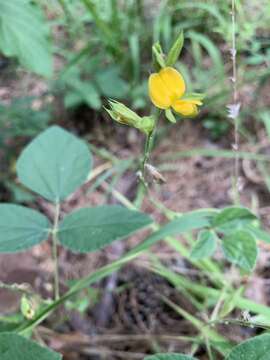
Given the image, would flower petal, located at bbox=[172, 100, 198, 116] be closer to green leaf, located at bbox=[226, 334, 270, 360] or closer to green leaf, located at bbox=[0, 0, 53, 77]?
green leaf, located at bbox=[226, 334, 270, 360]

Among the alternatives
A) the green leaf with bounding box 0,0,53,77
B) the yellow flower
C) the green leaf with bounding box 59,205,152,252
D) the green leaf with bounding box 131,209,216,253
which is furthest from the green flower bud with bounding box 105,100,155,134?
the green leaf with bounding box 0,0,53,77

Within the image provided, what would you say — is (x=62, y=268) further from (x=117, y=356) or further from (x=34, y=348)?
(x=34, y=348)

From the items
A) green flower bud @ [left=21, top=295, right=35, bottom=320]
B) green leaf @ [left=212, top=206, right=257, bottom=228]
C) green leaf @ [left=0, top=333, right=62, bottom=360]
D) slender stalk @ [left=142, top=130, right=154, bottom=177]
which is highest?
slender stalk @ [left=142, top=130, right=154, bottom=177]

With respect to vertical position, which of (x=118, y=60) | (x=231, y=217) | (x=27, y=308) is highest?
(x=118, y=60)

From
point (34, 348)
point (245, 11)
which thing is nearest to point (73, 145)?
point (34, 348)

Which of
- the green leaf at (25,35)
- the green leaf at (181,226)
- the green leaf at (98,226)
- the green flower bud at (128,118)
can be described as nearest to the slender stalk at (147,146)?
the green flower bud at (128,118)

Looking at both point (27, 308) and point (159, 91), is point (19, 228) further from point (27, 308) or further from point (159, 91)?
point (159, 91)

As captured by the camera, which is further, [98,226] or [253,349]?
[98,226]

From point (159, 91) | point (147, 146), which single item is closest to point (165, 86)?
point (159, 91)
